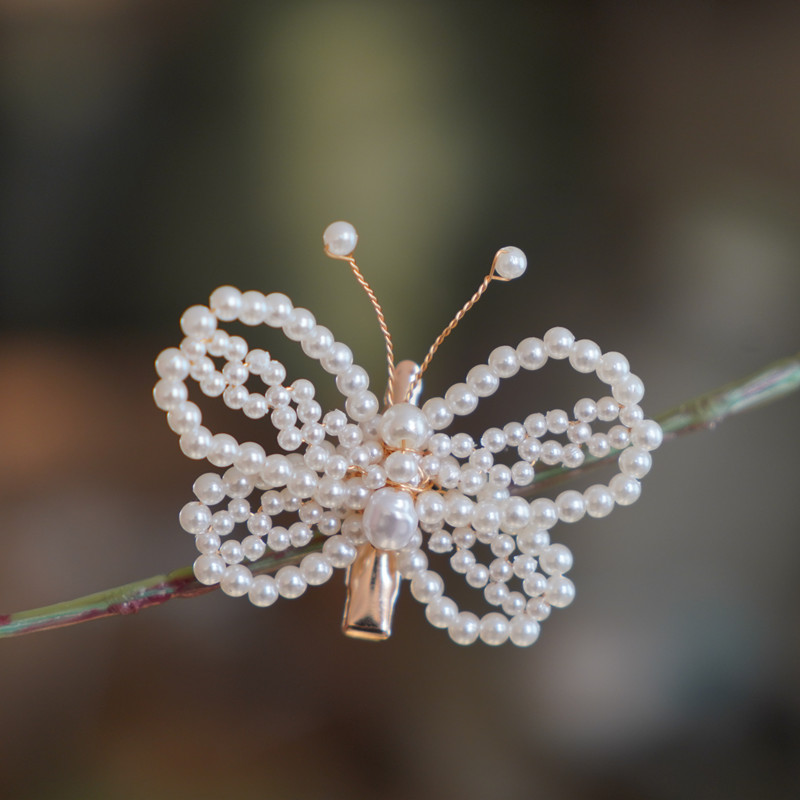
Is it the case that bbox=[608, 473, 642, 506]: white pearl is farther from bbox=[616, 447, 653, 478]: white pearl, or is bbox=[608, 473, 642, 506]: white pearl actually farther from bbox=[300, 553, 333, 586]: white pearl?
bbox=[300, 553, 333, 586]: white pearl

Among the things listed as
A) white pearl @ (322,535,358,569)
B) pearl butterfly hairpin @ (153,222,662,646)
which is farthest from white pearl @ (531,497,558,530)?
white pearl @ (322,535,358,569)

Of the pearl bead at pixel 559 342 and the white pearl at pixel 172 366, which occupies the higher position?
the white pearl at pixel 172 366

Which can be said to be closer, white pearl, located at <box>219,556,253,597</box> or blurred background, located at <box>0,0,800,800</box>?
white pearl, located at <box>219,556,253,597</box>

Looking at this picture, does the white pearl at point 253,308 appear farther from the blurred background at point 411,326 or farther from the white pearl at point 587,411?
the blurred background at point 411,326

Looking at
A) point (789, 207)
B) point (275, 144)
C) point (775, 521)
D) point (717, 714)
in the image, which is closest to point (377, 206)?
point (275, 144)

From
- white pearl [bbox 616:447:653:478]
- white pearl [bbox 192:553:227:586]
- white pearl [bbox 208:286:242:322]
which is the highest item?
white pearl [bbox 208:286:242:322]

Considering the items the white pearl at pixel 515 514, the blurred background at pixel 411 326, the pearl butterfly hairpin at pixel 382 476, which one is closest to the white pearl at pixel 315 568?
the pearl butterfly hairpin at pixel 382 476

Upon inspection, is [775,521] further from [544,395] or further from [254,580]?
[254,580]
